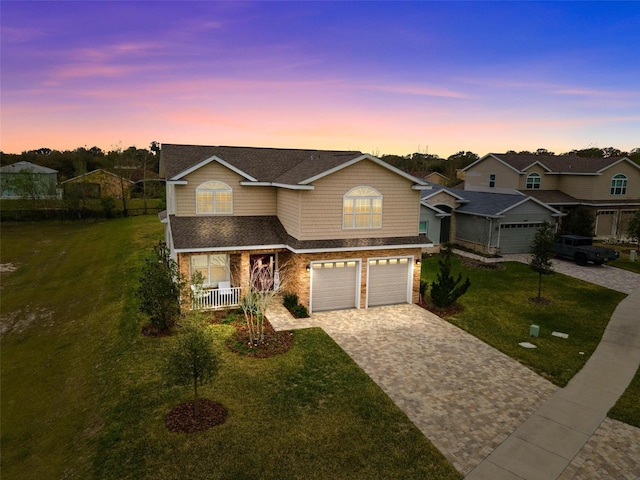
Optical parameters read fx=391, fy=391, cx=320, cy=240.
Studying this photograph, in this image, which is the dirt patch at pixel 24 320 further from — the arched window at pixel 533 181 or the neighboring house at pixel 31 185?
the arched window at pixel 533 181

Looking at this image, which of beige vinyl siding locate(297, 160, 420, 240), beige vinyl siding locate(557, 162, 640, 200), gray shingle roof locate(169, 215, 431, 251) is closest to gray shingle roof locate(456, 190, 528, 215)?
beige vinyl siding locate(557, 162, 640, 200)

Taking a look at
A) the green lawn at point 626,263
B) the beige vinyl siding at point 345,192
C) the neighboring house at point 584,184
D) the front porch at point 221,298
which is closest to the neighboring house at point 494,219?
the green lawn at point 626,263

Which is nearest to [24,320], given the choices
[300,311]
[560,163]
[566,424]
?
Answer: [300,311]

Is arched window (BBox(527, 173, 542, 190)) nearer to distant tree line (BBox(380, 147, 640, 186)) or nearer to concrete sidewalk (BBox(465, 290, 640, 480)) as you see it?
concrete sidewalk (BBox(465, 290, 640, 480))

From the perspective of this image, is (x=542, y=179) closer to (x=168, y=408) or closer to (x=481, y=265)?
(x=481, y=265)

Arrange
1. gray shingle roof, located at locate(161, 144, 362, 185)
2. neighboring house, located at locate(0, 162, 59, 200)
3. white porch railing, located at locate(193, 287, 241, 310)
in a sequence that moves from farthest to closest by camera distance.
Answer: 1. neighboring house, located at locate(0, 162, 59, 200)
2. gray shingle roof, located at locate(161, 144, 362, 185)
3. white porch railing, located at locate(193, 287, 241, 310)
